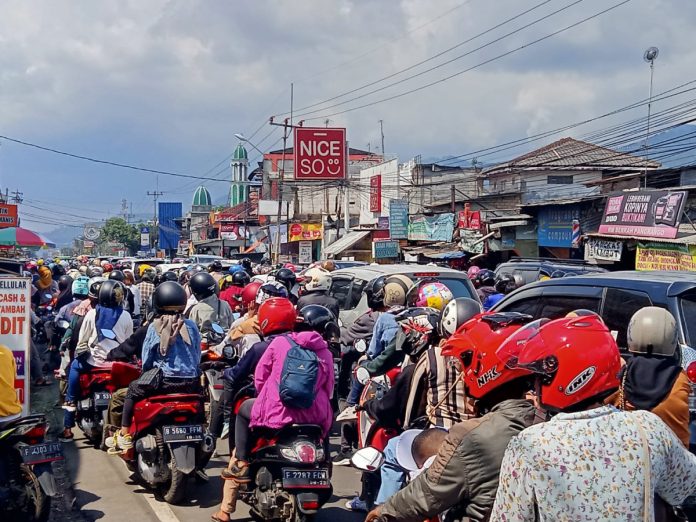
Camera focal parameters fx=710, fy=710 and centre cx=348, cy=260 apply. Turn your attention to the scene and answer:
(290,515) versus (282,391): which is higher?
(282,391)

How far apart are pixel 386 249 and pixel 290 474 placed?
26.5 metres

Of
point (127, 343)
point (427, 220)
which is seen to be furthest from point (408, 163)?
point (127, 343)

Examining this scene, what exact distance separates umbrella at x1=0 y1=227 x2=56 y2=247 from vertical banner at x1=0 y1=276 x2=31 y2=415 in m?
21.4

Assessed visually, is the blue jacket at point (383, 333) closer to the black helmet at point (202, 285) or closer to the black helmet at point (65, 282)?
the black helmet at point (202, 285)

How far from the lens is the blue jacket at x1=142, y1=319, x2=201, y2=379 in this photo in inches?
234

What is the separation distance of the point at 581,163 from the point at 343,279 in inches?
933

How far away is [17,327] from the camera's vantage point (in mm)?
6133

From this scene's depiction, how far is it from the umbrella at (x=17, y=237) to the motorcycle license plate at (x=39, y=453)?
23059 millimetres

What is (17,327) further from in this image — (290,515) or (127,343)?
(290,515)

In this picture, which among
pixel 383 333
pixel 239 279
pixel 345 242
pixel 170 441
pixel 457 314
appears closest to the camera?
pixel 457 314

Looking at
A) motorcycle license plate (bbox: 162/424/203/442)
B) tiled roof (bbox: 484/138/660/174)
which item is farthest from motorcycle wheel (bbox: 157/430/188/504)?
tiled roof (bbox: 484/138/660/174)

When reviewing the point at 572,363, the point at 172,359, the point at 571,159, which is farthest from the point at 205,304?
the point at 571,159

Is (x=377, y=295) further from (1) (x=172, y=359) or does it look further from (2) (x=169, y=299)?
(1) (x=172, y=359)

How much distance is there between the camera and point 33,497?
470 centimetres
